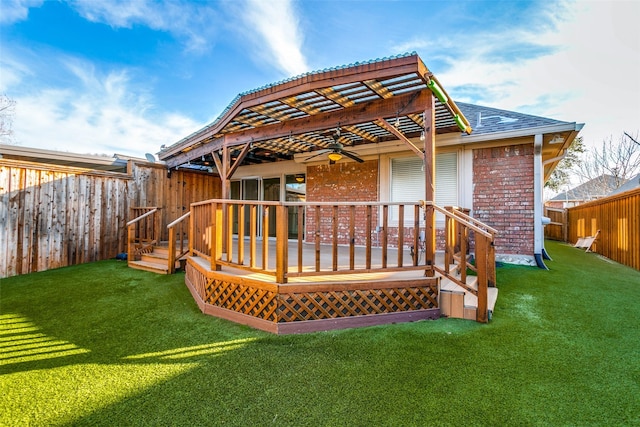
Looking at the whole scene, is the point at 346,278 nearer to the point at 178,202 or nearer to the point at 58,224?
the point at 58,224

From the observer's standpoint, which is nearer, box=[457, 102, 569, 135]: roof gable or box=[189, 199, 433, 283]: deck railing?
box=[189, 199, 433, 283]: deck railing

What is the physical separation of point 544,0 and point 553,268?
229 inches

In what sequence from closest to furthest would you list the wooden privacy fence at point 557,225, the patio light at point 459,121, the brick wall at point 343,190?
1. the patio light at point 459,121
2. the brick wall at point 343,190
3. the wooden privacy fence at point 557,225

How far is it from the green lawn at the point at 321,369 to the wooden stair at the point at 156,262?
2.01 metres

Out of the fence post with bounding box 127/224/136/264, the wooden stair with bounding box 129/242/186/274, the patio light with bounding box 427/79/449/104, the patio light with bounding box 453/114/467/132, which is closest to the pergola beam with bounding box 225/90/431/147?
the patio light with bounding box 427/79/449/104

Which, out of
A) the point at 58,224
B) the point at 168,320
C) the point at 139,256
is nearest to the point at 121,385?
the point at 168,320

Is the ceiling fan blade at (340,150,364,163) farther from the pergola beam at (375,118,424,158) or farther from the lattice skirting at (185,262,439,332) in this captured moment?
the lattice skirting at (185,262,439,332)

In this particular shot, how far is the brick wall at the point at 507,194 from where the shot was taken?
5.92m

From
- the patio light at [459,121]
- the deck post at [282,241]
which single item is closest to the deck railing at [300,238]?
the deck post at [282,241]

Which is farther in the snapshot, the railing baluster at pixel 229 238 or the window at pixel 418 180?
the window at pixel 418 180

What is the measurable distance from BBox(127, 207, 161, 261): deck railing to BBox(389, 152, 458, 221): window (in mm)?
5931

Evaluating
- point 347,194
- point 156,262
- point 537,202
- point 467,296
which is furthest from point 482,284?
→ point 156,262

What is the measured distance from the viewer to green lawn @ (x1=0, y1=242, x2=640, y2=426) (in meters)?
1.96

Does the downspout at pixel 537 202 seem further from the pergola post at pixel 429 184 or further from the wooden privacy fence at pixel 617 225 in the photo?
the pergola post at pixel 429 184
